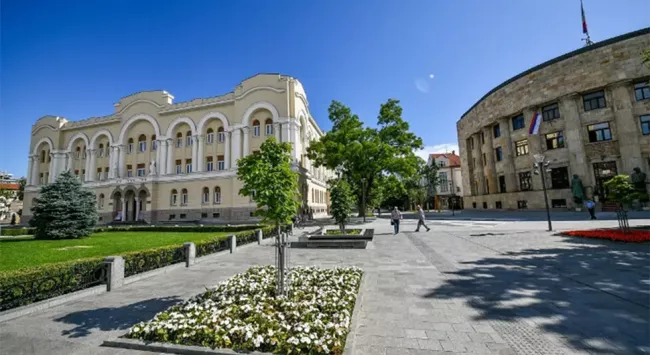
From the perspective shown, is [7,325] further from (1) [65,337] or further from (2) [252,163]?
(2) [252,163]

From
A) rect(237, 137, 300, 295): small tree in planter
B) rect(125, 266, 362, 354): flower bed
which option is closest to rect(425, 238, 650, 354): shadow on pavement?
rect(125, 266, 362, 354): flower bed

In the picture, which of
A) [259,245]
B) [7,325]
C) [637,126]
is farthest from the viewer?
[637,126]

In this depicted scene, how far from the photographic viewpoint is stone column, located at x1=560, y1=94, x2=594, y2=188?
2833 centimetres

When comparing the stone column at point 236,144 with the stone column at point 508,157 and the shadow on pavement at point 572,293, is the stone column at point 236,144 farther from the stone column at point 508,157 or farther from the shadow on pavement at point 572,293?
the stone column at point 508,157

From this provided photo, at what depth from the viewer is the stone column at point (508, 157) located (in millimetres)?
35037

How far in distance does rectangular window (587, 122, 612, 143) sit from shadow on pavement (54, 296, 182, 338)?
131 ft

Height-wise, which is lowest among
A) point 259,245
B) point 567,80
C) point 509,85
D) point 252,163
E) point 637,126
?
point 259,245

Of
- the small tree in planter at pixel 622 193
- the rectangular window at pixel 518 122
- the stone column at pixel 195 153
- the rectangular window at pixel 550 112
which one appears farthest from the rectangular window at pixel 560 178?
the stone column at pixel 195 153

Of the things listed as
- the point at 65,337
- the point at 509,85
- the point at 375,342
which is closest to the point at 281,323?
the point at 375,342

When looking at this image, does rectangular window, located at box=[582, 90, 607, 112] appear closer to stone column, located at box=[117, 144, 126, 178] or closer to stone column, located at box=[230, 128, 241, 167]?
stone column, located at box=[230, 128, 241, 167]

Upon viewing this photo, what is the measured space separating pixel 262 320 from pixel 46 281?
578 cm

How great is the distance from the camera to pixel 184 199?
3522 cm

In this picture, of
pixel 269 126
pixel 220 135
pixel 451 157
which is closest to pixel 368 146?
pixel 269 126

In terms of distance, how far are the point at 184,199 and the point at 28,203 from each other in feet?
101
